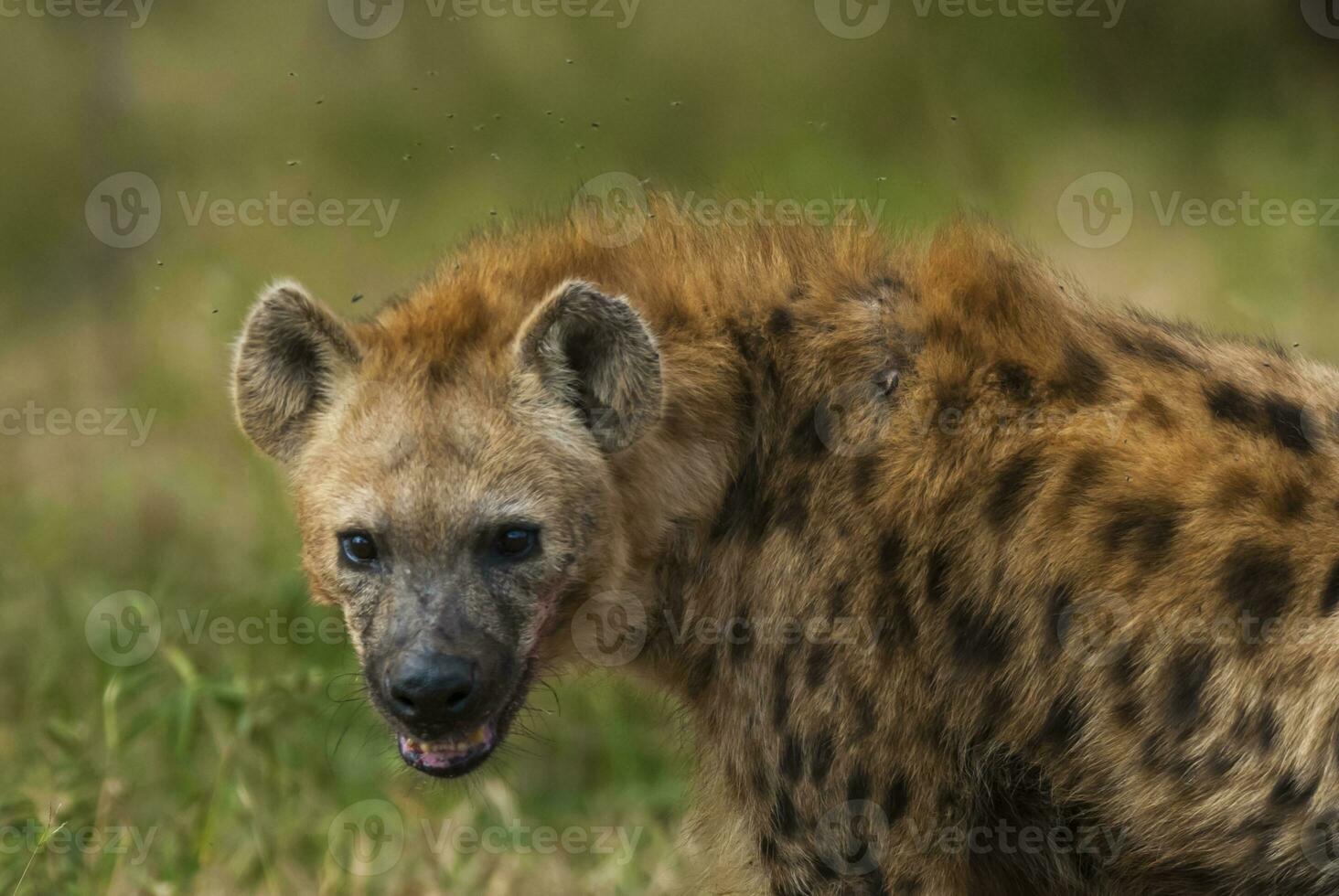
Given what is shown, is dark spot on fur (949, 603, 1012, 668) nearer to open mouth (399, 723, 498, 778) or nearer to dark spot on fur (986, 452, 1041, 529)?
dark spot on fur (986, 452, 1041, 529)

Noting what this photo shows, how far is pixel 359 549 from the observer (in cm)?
346

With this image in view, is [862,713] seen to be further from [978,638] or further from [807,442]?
[807,442]

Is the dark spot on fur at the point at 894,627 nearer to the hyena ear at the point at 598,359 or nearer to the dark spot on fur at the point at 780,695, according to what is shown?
the dark spot on fur at the point at 780,695

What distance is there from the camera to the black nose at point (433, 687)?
3.27 m

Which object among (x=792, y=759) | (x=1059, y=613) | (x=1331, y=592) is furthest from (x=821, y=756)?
(x=1331, y=592)

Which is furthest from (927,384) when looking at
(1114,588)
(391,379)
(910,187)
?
(910,187)

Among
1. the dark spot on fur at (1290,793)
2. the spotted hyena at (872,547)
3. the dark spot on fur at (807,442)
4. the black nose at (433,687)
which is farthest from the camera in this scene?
the dark spot on fur at (807,442)

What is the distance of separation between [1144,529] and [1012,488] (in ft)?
0.88

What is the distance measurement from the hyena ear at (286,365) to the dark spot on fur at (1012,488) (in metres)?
1.34

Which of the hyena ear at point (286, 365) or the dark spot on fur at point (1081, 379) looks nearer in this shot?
the dark spot on fur at point (1081, 379)

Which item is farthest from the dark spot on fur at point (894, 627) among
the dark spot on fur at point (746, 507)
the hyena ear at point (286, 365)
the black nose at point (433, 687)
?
the hyena ear at point (286, 365)

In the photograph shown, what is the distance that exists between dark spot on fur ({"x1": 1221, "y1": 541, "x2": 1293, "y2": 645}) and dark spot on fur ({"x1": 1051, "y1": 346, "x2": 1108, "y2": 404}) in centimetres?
43

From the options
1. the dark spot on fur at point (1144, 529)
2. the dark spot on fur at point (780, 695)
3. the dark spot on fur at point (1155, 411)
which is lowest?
the dark spot on fur at point (780, 695)

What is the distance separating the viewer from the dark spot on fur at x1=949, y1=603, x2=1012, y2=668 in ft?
11.0
